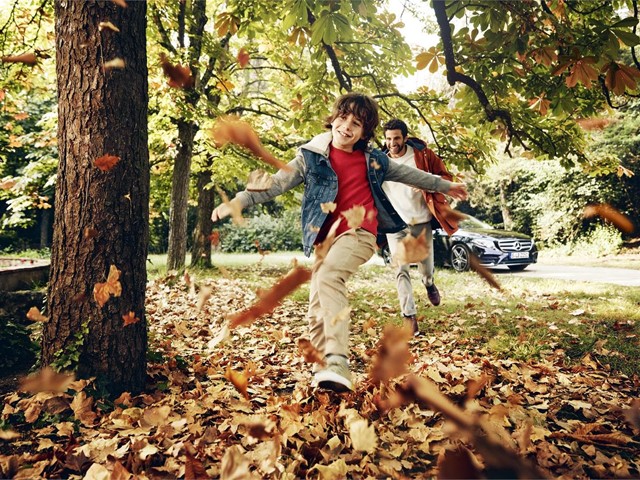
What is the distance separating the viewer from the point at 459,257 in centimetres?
1070

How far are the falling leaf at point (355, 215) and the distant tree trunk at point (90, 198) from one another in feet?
4.32

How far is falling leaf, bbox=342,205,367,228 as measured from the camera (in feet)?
8.85

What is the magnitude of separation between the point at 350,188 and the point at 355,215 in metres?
0.19

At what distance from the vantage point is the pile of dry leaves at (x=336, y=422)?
180cm

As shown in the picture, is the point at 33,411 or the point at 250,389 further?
the point at 250,389

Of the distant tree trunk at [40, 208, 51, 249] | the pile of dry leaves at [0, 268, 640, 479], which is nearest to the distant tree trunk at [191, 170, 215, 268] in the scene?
the pile of dry leaves at [0, 268, 640, 479]

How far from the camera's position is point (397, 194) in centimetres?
429

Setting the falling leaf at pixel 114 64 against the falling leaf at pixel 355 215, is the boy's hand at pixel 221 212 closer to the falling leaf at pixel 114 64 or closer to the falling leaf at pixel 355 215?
the falling leaf at pixel 355 215

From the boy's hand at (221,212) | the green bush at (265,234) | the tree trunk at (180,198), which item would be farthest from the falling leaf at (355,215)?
the green bush at (265,234)

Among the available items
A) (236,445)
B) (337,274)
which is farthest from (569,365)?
(236,445)

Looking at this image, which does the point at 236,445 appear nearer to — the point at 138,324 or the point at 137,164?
the point at 138,324

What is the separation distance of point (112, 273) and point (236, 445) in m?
1.21

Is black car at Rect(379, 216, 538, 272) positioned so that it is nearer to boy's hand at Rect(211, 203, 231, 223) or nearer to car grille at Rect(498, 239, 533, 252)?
car grille at Rect(498, 239, 533, 252)

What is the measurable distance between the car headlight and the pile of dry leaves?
7493 millimetres
